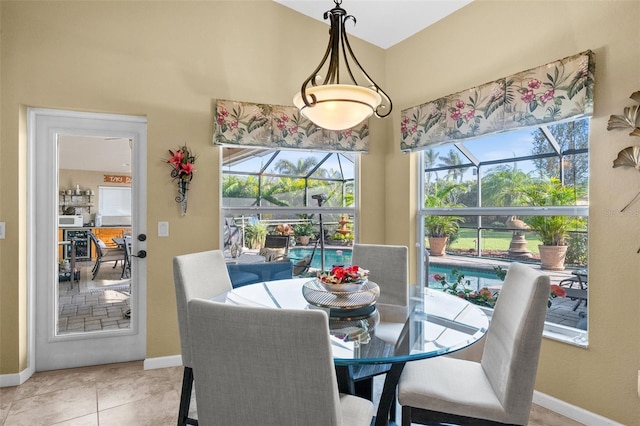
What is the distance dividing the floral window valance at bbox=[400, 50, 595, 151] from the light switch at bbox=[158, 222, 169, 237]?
2167mm

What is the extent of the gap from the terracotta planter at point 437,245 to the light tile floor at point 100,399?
1.20 metres

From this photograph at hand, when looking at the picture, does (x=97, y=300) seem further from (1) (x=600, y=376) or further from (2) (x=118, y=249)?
(1) (x=600, y=376)

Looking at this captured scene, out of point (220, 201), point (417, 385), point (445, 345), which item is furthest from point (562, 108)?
point (220, 201)

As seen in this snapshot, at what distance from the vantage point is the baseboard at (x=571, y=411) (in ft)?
6.97

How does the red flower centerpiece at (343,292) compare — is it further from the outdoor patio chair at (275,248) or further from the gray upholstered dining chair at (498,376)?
the outdoor patio chair at (275,248)

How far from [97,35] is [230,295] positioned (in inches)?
88.8

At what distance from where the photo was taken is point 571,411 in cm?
225

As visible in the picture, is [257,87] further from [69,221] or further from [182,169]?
[69,221]

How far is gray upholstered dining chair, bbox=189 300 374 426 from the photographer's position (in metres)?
0.97

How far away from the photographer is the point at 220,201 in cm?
313

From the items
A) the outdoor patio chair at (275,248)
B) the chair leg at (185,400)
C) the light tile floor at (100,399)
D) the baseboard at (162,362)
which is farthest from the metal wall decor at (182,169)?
the chair leg at (185,400)

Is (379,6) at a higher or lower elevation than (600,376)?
higher

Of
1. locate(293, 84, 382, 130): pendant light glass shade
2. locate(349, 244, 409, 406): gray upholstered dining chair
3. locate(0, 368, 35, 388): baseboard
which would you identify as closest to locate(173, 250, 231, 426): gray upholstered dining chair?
locate(349, 244, 409, 406): gray upholstered dining chair

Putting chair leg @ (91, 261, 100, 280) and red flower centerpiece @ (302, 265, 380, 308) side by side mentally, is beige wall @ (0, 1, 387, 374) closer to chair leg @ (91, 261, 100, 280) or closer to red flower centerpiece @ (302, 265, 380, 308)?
chair leg @ (91, 261, 100, 280)
